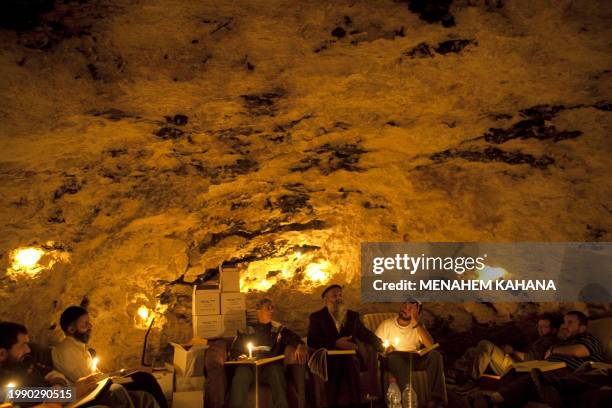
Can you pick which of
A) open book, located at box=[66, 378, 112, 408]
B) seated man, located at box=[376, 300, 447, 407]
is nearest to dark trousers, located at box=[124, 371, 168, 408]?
open book, located at box=[66, 378, 112, 408]

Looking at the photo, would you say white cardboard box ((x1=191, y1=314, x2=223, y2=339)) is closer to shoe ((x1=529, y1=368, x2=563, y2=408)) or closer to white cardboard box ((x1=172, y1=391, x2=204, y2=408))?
white cardboard box ((x1=172, y1=391, x2=204, y2=408))

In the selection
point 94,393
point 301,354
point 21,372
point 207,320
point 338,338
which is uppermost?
point 207,320

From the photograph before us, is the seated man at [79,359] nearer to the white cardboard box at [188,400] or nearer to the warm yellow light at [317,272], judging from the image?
the white cardboard box at [188,400]

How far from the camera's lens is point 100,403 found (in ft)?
13.2

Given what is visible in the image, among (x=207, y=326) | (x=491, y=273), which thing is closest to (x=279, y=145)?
(x=207, y=326)

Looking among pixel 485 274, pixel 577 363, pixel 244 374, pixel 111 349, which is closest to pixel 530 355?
pixel 577 363

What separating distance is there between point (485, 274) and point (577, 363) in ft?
7.60

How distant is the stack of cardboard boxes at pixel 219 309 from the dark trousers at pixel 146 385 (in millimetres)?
1393

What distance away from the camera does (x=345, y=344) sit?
5.96m

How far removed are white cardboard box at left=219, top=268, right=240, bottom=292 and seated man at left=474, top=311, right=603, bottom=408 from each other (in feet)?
9.95

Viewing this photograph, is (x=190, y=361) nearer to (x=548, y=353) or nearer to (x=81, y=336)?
(x=81, y=336)

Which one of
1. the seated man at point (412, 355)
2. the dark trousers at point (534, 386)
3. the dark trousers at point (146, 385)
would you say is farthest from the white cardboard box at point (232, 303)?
the dark trousers at point (534, 386)

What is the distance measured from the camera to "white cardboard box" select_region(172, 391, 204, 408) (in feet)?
17.9

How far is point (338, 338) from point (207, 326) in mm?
1540
